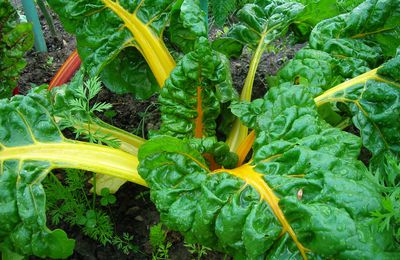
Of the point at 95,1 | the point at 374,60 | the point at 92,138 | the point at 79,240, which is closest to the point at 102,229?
the point at 79,240

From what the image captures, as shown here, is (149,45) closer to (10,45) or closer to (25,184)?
(10,45)

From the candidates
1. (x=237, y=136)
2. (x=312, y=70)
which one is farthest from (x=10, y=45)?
(x=312, y=70)

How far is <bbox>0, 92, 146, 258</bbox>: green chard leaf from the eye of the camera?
1847mm

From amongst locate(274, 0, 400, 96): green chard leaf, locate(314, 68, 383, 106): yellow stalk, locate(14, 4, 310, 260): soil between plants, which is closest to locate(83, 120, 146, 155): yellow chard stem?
locate(14, 4, 310, 260): soil between plants

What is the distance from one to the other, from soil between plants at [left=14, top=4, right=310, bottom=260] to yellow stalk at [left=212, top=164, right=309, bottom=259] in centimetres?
47

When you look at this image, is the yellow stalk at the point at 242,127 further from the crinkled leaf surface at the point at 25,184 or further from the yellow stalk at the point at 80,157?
the crinkled leaf surface at the point at 25,184

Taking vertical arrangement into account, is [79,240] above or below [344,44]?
below

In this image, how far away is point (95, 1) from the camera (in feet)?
7.68

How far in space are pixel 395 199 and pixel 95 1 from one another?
1.52 meters

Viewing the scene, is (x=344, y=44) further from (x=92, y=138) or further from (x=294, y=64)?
(x=92, y=138)

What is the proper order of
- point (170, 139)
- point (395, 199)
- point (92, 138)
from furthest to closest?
point (92, 138) → point (170, 139) → point (395, 199)

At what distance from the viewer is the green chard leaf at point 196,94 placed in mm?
2014

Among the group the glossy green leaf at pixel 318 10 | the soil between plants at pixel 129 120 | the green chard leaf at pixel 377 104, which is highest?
the glossy green leaf at pixel 318 10

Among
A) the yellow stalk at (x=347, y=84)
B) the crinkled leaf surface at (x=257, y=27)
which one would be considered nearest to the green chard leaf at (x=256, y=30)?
the crinkled leaf surface at (x=257, y=27)
